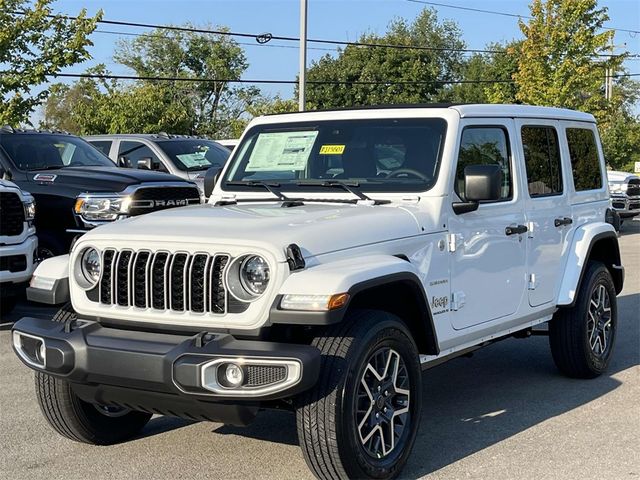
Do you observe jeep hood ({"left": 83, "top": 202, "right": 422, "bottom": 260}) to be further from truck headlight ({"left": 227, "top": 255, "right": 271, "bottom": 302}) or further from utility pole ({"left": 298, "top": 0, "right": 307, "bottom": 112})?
utility pole ({"left": 298, "top": 0, "right": 307, "bottom": 112})

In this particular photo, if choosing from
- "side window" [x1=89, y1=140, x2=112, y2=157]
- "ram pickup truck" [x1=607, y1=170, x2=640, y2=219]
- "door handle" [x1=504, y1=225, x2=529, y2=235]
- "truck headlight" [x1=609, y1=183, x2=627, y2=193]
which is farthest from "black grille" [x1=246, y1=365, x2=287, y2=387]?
"truck headlight" [x1=609, y1=183, x2=627, y2=193]

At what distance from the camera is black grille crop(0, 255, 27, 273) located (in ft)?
26.3

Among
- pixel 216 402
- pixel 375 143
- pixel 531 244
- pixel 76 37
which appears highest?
pixel 76 37

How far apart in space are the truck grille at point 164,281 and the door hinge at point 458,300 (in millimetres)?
1527

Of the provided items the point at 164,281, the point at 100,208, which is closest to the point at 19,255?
the point at 100,208

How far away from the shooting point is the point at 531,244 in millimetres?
5887

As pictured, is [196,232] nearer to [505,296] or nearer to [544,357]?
[505,296]

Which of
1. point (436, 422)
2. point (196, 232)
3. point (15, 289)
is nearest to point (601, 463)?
point (436, 422)

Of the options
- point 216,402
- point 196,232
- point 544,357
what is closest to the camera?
point 216,402

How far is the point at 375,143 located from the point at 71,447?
256 cm

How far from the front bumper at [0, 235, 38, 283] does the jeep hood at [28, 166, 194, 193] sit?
124cm

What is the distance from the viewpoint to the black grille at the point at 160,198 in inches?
372

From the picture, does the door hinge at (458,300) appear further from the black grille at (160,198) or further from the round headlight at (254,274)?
the black grille at (160,198)

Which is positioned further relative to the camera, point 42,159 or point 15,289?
point 42,159
